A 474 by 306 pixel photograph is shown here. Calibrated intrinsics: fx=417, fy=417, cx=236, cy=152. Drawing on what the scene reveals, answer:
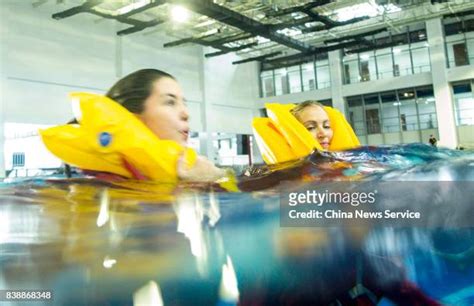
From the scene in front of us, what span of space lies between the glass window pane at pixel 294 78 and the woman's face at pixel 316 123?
565 inches

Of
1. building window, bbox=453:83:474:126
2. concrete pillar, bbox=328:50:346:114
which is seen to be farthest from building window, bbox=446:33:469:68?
concrete pillar, bbox=328:50:346:114

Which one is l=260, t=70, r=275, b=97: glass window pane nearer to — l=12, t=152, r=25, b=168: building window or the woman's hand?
l=12, t=152, r=25, b=168: building window

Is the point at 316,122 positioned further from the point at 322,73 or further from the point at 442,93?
the point at 322,73

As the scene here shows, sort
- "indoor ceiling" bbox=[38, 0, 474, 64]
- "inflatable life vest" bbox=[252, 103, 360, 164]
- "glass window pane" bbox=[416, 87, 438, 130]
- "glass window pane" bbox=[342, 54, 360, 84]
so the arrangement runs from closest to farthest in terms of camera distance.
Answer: "inflatable life vest" bbox=[252, 103, 360, 164], "indoor ceiling" bbox=[38, 0, 474, 64], "glass window pane" bbox=[416, 87, 438, 130], "glass window pane" bbox=[342, 54, 360, 84]

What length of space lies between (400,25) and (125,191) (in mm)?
13624

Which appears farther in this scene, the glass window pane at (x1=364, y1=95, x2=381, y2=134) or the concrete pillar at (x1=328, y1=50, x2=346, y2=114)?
the concrete pillar at (x1=328, y1=50, x2=346, y2=114)

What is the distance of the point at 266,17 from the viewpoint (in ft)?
37.1

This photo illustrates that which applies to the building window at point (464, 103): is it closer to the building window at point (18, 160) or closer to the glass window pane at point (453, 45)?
the glass window pane at point (453, 45)

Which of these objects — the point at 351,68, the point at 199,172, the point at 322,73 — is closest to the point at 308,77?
the point at 322,73

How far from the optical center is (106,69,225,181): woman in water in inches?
52.6

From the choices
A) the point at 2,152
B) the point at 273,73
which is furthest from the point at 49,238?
the point at 273,73

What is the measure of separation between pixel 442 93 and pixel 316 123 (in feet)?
39.7

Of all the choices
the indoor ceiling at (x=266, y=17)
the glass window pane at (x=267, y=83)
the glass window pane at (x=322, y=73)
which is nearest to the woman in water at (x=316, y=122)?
the indoor ceiling at (x=266, y=17)

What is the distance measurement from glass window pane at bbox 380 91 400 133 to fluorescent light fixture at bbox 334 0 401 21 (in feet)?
9.76
